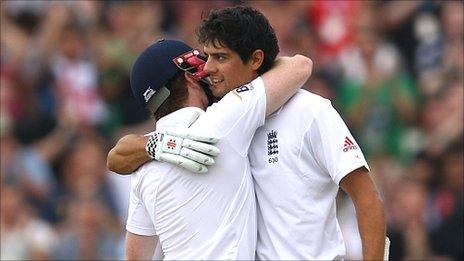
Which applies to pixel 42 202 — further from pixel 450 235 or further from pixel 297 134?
pixel 297 134

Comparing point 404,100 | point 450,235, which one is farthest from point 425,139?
point 450,235

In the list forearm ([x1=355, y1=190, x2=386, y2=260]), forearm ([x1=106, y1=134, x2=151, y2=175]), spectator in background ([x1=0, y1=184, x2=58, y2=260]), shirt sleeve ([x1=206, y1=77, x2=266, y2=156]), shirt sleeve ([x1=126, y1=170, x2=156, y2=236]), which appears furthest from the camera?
spectator in background ([x1=0, y1=184, x2=58, y2=260])

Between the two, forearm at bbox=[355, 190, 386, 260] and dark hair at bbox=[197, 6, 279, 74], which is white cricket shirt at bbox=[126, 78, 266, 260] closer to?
dark hair at bbox=[197, 6, 279, 74]

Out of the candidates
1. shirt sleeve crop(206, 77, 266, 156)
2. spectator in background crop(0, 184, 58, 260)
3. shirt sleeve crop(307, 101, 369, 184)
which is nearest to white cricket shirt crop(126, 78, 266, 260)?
shirt sleeve crop(206, 77, 266, 156)

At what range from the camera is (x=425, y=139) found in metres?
11.2

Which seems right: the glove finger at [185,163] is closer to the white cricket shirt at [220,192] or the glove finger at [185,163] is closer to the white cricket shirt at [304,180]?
the white cricket shirt at [220,192]

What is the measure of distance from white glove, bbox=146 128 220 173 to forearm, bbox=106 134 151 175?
24cm

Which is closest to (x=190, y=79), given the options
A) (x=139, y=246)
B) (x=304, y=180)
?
(x=304, y=180)

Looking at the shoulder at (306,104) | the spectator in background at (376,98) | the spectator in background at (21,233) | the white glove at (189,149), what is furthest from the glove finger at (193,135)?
the spectator in background at (376,98)

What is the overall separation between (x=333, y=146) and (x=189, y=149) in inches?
23.0

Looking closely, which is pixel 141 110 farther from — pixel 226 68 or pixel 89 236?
pixel 226 68

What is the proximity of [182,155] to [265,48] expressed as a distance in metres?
0.58

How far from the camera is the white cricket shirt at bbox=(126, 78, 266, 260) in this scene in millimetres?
5223

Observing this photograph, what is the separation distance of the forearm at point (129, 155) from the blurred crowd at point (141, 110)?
4740 millimetres
